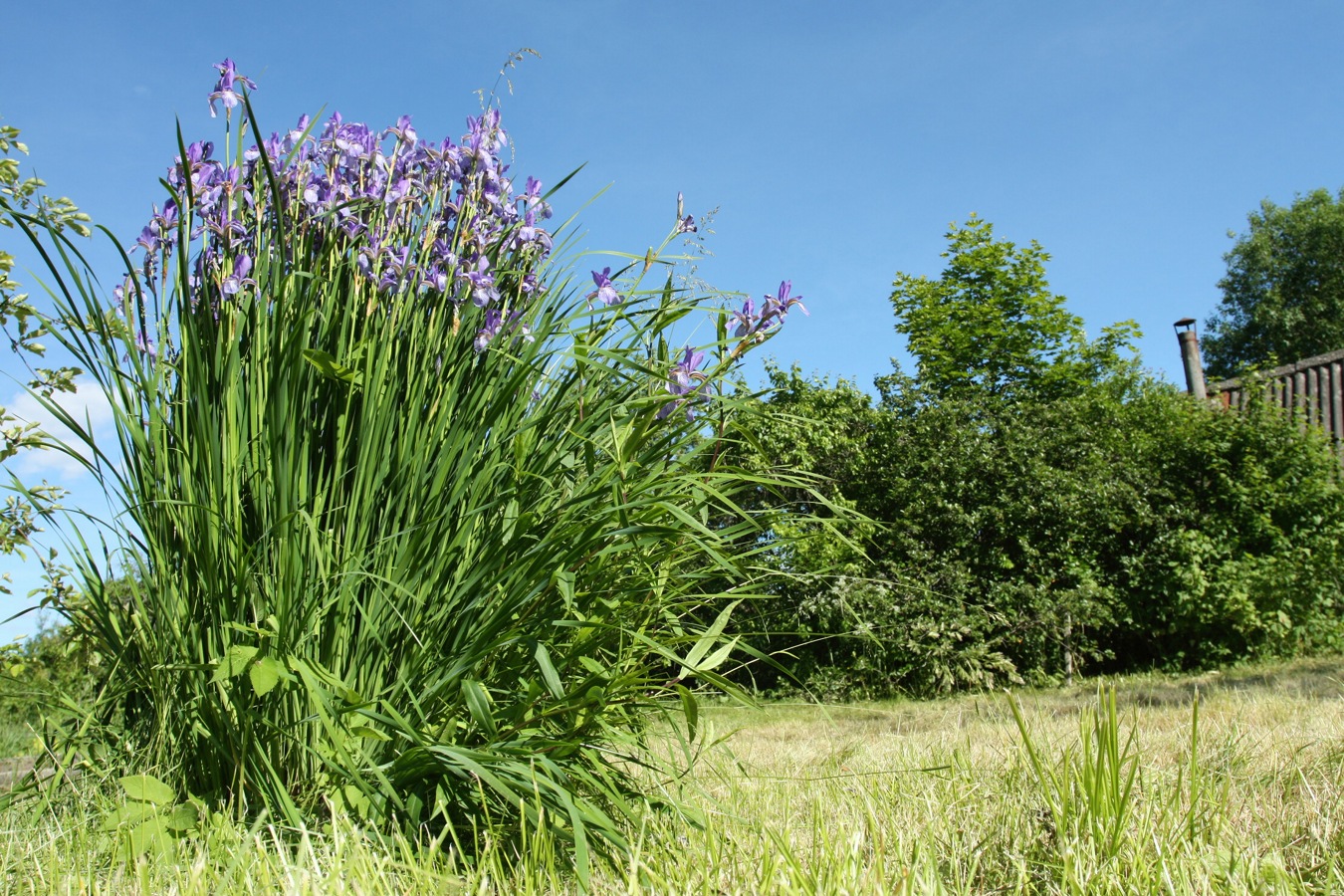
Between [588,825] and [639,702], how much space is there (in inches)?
9.9

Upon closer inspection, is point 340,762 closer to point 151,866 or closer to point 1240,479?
point 151,866

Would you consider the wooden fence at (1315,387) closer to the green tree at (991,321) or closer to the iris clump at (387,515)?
the green tree at (991,321)

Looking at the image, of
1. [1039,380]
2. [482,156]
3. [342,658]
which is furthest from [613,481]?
[1039,380]

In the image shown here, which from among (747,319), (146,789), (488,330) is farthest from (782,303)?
(146,789)

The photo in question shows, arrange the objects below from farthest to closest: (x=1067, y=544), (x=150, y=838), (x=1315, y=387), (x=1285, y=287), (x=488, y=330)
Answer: (x=1285, y=287) < (x=1315, y=387) < (x=1067, y=544) < (x=488, y=330) < (x=150, y=838)

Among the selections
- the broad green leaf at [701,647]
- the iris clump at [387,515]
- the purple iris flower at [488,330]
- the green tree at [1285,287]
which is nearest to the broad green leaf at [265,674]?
the iris clump at [387,515]

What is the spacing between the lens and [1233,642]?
932cm

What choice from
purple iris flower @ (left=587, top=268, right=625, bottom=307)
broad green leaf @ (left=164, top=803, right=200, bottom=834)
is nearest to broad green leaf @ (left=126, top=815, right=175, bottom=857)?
broad green leaf @ (left=164, top=803, right=200, bottom=834)

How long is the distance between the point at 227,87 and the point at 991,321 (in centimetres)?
1898

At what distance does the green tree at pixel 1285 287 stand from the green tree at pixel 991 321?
1444 centimetres

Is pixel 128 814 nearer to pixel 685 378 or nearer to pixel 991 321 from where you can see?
pixel 685 378

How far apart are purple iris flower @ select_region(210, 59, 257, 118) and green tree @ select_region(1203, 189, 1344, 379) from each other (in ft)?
111

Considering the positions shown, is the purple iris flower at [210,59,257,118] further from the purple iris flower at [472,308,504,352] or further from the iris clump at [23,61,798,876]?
the purple iris flower at [472,308,504,352]

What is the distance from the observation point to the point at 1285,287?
104 ft
